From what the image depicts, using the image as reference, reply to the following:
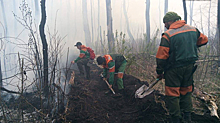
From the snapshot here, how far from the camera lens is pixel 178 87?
2.39 m

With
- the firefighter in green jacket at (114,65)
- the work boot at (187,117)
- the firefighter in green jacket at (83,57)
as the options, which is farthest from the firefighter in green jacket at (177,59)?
the firefighter in green jacket at (83,57)

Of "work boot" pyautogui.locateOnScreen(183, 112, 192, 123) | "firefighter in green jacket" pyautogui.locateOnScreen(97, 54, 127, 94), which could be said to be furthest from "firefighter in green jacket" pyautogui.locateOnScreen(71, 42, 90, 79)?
"work boot" pyautogui.locateOnScreen(183, 112, 192, 123)

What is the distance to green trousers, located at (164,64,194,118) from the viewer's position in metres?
2.38

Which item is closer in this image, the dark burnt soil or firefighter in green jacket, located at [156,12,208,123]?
firefighter in green jacket, located at [156,12,208,123]

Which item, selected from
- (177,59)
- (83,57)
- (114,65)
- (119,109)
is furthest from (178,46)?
(83,57)

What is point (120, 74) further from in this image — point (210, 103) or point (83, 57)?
point (210, 103)

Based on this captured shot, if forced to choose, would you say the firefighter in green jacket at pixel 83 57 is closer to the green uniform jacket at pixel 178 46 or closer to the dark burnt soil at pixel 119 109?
the dark burnt soil at pixel 119 109

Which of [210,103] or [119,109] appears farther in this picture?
[119,109]

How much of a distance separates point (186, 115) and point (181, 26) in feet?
4.50

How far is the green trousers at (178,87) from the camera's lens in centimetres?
238

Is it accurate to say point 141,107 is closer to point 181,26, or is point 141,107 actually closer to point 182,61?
point 182,61

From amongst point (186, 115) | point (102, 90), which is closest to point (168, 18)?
point (186, 115)

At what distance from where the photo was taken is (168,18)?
2531mm

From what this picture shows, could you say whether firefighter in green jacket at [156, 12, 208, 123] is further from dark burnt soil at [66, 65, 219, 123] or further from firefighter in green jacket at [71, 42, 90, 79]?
firefighter in green jacket at [71, 42, 90, 79]
